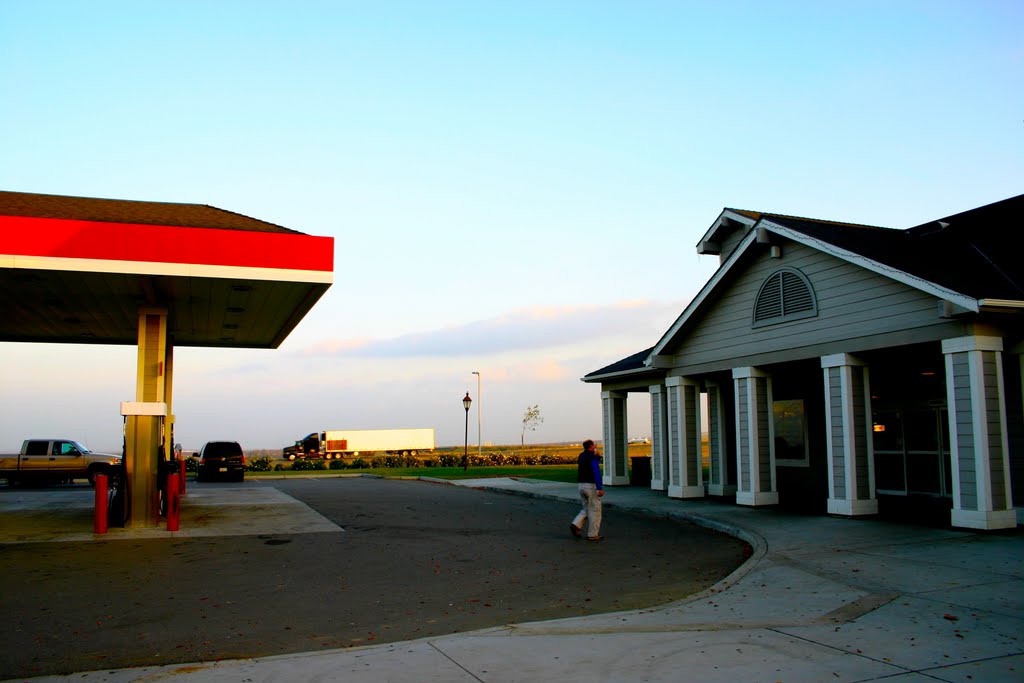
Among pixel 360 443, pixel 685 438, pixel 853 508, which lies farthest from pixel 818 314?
pixel 360 443

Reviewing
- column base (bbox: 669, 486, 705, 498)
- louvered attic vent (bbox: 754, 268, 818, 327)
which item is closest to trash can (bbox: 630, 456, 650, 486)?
column base (bbox: 669, 486, 705, 498)

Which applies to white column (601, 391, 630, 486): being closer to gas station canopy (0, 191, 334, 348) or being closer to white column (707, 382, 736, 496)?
white column (707, 382, 736, 496)

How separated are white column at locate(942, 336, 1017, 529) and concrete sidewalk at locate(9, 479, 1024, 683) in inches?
60.4

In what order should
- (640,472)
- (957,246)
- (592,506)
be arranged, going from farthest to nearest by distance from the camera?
1. (640,472)
2. (957,246)
3. (592,506)

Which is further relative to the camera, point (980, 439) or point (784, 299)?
point (784, 299)

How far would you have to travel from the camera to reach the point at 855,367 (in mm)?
15680

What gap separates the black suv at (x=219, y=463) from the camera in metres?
36.6

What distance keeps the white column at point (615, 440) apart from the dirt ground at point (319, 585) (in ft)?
31.2

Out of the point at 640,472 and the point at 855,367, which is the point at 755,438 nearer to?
the point at 855,367

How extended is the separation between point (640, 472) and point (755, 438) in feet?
31.2

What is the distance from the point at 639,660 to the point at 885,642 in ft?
7.71

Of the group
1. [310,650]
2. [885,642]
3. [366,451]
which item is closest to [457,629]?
[310,650]

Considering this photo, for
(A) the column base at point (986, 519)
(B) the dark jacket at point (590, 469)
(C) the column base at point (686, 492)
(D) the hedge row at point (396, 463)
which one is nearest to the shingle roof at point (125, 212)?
(B) the dark jacket at point (590, 469)

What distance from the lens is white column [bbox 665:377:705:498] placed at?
Result: 20.8 meters
